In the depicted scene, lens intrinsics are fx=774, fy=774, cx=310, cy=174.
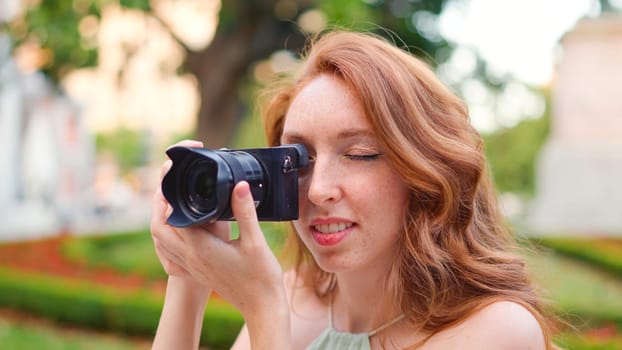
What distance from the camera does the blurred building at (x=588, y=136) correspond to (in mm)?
12703

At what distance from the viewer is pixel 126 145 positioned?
50531mm

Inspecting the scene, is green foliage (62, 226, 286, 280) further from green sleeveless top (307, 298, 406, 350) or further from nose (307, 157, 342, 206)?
nose (307, 157, 342, 206)

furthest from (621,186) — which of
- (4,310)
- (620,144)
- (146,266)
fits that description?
(4,310)

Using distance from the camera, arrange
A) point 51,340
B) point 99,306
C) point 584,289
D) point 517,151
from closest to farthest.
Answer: point 51,340, point 99,306, point 584,289, point 517,151

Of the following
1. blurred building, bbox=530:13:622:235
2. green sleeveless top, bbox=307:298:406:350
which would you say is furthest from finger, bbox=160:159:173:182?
blurred building, bbox=530:13:622:235

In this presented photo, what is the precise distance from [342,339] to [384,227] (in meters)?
0.34

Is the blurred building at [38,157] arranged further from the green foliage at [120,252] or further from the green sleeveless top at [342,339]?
the green sleeveless top at [342,339]

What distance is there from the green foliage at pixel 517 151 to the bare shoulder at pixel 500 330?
3004 centimetres

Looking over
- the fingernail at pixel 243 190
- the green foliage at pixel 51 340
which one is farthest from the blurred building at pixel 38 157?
the fingernail at pixel 243 190

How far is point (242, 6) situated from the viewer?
11617 millimetres

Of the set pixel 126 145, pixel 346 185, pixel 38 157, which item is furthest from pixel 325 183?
pixel 126 145

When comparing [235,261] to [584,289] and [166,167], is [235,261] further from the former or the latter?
[584,289]

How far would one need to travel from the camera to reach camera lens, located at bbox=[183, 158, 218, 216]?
147 cm

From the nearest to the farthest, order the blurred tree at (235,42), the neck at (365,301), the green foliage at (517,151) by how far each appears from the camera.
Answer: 1. the neck at (365,301)
2. the blurred tree at (235,42)
3. the green foliage at (517,151)
